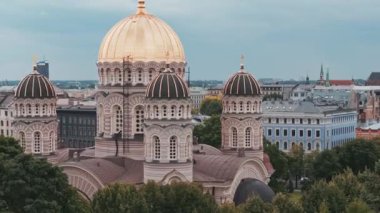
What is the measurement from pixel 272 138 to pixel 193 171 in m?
57.3

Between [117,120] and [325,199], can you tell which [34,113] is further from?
[325,199]

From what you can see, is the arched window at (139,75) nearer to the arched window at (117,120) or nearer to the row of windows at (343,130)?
the arched window at (117,120)

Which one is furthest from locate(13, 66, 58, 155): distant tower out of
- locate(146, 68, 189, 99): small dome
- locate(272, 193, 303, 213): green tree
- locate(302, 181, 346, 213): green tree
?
locate(302, 181, 346, 213): green tree

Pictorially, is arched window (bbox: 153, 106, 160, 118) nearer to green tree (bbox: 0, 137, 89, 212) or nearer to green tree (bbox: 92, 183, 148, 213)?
green tree (bbox: 92, 183, 148, 213)

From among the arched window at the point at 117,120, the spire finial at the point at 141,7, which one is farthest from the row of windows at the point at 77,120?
the arched window at the point at 117,120

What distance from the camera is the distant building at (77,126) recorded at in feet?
371

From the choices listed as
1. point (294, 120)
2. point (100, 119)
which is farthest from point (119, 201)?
point (294, 120)

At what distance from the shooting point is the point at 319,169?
7781cm

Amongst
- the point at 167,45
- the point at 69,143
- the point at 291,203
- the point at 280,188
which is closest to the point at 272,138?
the point at 69,143

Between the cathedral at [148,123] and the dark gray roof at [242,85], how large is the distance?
0.24ft

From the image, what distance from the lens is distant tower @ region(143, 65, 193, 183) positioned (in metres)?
50.6

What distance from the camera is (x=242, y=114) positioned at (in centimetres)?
5912

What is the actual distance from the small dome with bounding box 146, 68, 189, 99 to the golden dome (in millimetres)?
5366

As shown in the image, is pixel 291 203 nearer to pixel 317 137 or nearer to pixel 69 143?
pixel 317 137
